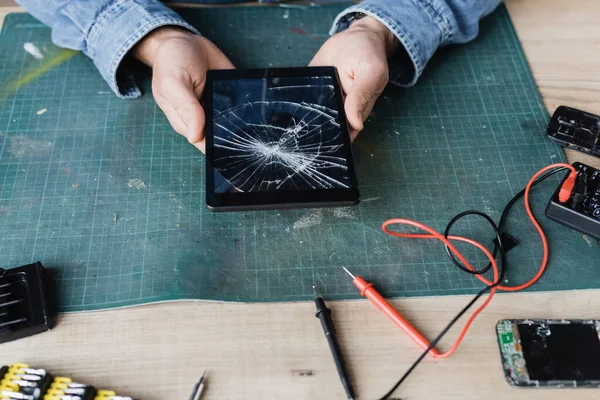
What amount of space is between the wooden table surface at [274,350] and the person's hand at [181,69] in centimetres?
29

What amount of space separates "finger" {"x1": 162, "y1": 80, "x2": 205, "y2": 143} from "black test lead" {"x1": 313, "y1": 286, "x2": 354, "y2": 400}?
31 cm

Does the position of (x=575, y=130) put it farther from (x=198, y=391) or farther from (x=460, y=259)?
(x=198, y=391)

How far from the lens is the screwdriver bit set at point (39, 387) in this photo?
2.07 feet

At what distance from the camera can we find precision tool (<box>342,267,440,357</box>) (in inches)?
27.8

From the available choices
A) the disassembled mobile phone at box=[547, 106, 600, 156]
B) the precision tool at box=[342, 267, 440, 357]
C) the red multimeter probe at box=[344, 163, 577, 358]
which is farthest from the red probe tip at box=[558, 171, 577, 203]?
the precision tool at box=[342, 267, 440, 357]

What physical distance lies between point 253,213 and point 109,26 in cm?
45

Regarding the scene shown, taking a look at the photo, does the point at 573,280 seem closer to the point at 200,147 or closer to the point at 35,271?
the point at 200,147

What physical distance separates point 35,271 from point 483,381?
616 mm

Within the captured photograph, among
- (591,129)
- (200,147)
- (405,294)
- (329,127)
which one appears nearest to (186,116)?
(200,147)

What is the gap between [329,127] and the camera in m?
0.81

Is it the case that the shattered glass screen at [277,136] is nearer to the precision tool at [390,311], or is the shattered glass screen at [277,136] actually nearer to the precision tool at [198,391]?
the precision tool at [390,311]

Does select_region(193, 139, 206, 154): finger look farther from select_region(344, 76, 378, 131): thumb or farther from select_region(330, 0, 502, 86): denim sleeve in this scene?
select_region(330, 0, 502, 86): denim sleeve

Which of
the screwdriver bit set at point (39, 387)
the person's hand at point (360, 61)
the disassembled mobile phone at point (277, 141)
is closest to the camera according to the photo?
the screwdriver bit set at point (39, 387)

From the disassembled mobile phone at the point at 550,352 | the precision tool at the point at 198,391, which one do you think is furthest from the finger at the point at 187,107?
the disassembled mobile phone at the point at 550,352
